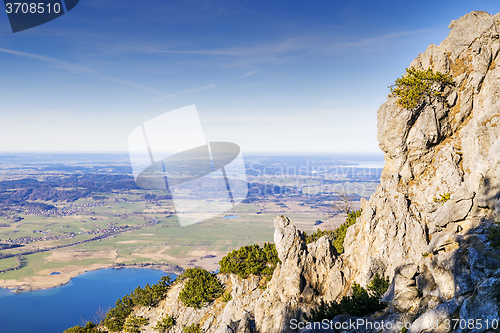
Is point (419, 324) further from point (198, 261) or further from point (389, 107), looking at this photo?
point (198, 261)

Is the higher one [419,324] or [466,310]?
[466,310]

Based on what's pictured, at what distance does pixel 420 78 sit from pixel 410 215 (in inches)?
399

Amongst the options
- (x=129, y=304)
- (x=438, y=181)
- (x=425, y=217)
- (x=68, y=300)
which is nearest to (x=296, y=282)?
(x=425, y=217)

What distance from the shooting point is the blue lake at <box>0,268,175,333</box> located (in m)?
87.4

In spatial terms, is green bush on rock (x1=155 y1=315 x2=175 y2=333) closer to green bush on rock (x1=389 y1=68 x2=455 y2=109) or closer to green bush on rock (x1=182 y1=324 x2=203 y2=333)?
green bush on rock (x1=182 y1=324 x2=203 y2=333)

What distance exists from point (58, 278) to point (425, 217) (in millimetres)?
134665

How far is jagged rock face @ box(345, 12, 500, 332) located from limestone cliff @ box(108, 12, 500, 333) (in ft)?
0.20

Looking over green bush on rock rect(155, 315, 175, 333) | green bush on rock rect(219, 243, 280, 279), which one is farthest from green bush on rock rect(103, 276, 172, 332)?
green bush on rock rect(219, 243, 280, 279)

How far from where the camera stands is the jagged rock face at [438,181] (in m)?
15.1

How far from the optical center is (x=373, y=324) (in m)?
15.2

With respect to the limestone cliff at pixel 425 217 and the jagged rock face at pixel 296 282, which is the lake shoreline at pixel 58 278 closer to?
the jagged rock face at pixel 296 282

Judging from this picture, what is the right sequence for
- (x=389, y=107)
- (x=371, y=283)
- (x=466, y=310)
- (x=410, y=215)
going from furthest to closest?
(x=389, y=107)
(x=410, y=215)
(x=371, y=283)
(x=466, y=310)

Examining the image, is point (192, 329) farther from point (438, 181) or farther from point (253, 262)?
point (438, 181)

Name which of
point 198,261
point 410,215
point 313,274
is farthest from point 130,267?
point 410,215
